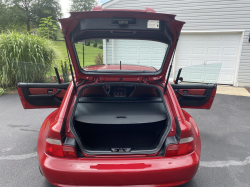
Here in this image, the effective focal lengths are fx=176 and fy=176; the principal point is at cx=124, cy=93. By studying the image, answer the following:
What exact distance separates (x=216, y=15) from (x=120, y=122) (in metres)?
7.03

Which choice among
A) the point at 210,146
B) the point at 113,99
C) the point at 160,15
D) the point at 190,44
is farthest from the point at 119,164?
the point at 190,44

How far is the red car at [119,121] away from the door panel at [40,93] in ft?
0.04

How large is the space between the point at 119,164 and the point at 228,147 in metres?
2.20

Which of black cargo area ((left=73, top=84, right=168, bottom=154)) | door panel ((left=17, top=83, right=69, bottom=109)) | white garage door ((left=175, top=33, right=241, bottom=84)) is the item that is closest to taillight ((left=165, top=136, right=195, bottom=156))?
black cargo area ((left=73, top=84, right=168, bottom=154))

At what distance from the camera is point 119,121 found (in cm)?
193

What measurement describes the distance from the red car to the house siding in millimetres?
5595

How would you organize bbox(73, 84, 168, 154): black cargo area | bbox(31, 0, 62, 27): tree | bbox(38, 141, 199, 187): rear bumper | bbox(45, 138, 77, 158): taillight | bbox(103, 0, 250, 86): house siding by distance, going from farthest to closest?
bbox(31, 0, 62, 27): tree, bbox(103, 0, 250, 86): house siding, bbox(73, 84, 168, 154): black cargo area, bbox(45, 138, 77, 158): taillight, bbox(38, 141, 199, 187): rear bumper

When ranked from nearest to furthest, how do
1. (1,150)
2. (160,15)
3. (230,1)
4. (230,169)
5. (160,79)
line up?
1. (160,15)
2. (160,79)
3. (230,169)
4. (1,150)
5. (230,1)

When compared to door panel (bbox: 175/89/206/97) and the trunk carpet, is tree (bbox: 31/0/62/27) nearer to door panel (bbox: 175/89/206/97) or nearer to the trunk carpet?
the trunk carpet

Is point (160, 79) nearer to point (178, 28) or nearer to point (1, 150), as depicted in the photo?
point (178, 28)

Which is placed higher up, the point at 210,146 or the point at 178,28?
the point at 178,28

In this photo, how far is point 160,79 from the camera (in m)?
2.15

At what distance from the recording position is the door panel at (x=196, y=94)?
8.39 feet

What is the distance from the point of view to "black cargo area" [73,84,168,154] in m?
1.94
